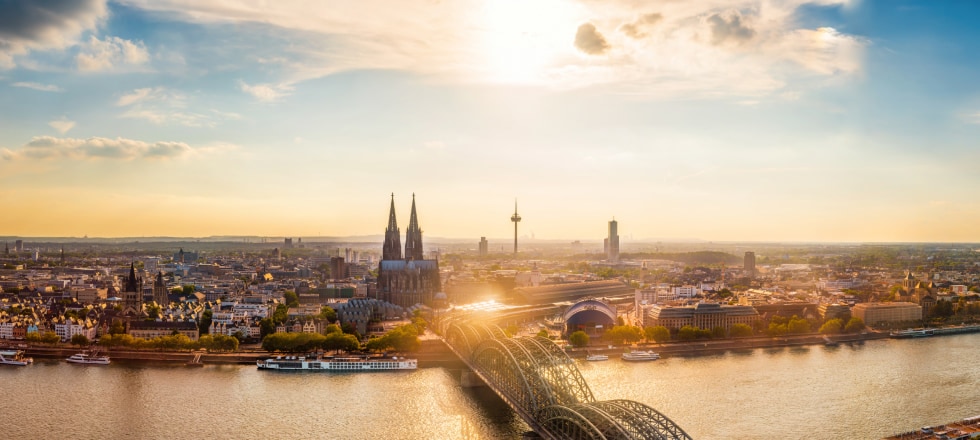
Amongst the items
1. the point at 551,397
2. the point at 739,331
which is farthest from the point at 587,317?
the point at 551,397

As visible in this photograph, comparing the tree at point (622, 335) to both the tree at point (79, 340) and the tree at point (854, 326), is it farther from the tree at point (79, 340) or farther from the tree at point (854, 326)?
the tree at point (79, 340)

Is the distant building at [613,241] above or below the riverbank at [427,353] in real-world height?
above

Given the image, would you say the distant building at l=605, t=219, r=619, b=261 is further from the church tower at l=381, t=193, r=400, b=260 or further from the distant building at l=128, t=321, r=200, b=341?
the distant building at l=128, t=321, r=200, b=341

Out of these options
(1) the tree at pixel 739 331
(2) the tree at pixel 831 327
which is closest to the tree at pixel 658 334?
(1) the tree at pixel 739 331

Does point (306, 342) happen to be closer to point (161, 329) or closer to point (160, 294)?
point (161, 329)

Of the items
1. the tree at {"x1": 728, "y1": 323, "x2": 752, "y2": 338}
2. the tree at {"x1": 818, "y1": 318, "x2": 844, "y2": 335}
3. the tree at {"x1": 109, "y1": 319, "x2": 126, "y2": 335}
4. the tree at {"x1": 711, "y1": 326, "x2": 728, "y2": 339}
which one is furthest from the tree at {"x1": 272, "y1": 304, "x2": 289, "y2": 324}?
the tree at {"x1": 818, "y1": 318, "x2": 844, "y2": 335}
